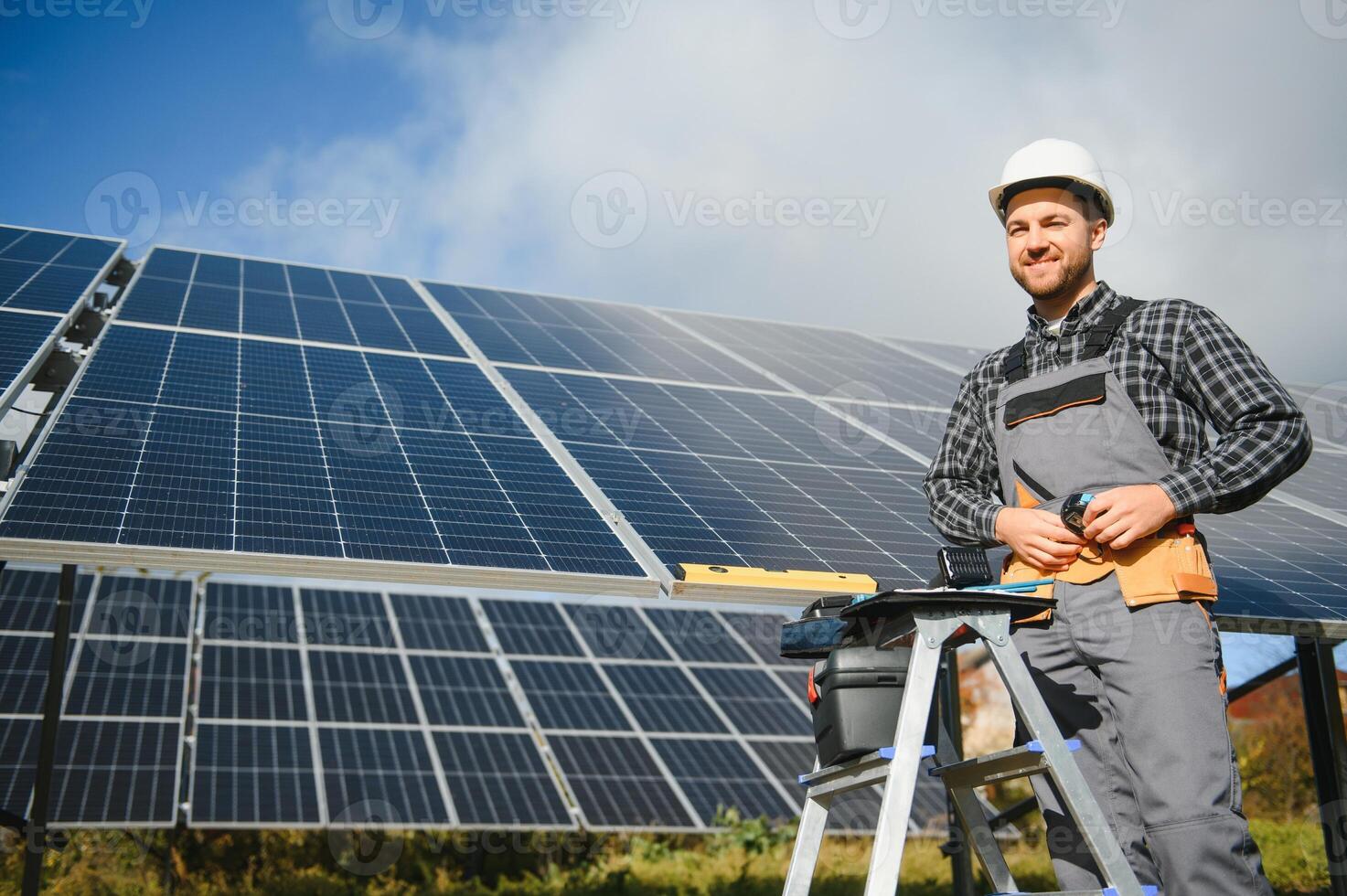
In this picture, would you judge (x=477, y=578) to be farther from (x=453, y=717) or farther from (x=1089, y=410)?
(x=453, y=717)

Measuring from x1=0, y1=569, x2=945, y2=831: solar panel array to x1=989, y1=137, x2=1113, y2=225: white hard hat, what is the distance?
9534mm

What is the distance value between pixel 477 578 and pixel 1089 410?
2574mm

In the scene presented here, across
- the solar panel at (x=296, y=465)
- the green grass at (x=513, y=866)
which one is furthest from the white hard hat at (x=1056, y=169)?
the green grass at (x=513, y=866)

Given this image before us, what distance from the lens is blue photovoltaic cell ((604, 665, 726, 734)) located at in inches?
550

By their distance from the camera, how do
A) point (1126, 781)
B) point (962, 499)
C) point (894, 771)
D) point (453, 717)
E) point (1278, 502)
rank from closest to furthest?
point (894, 771) < point (1126, 781) < point (962, 499) < point (1278, 502) < point (453, 717)

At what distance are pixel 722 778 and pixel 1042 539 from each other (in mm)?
10472

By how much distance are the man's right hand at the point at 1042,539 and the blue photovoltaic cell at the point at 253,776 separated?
9.54m

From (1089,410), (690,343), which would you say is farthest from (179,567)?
(690,343)

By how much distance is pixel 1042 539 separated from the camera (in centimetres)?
347

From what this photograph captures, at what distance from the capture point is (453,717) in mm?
13359

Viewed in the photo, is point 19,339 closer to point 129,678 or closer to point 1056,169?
point 1056,169

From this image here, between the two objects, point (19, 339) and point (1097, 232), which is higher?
point (1097, 232)

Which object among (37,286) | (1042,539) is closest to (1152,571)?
(1042,539)

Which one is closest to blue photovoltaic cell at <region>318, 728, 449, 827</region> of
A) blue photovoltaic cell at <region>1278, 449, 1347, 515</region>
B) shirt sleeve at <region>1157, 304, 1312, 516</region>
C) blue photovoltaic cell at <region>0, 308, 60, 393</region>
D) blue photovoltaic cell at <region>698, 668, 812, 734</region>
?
blue photovoltaic cell at <region>698, 668, 812, 734</region>
